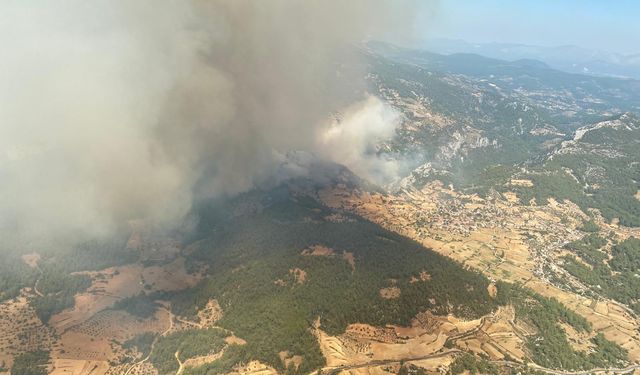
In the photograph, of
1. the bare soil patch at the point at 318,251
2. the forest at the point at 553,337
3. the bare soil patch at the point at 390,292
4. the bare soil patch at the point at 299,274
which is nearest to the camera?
the forest at the point at 553,337

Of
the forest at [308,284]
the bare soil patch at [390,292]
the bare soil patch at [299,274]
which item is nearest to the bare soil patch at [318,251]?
the forest at [308,284]

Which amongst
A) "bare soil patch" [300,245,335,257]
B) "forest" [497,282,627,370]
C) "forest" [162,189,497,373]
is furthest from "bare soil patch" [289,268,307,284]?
"forest" [497,282,627,370]

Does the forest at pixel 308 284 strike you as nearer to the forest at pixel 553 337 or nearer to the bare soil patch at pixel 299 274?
the bare soil patch at pixel 299 274

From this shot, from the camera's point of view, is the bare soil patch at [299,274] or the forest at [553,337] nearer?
the forest at [553,337]

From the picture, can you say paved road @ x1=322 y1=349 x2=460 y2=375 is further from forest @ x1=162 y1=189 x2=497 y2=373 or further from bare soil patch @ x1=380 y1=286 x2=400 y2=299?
bare soil patch @ x1=380 y1=286 x2=400 y2=299

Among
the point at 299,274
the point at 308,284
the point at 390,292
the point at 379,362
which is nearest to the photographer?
the point at 379,362

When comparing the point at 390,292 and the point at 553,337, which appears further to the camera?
the point at 390,292

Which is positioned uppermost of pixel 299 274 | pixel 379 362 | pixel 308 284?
pixel 299 274

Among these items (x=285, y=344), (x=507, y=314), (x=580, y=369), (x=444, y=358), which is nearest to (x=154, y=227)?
(x=285, y=344)

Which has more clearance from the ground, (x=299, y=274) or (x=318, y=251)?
(x=318, y=251)

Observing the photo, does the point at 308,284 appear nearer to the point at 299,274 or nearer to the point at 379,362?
the point at 299,274

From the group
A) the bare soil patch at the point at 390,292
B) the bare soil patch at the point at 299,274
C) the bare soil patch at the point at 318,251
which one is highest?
the bare soil patch at the point at 318,251

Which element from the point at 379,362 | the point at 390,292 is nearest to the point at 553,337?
the point at 390,292
